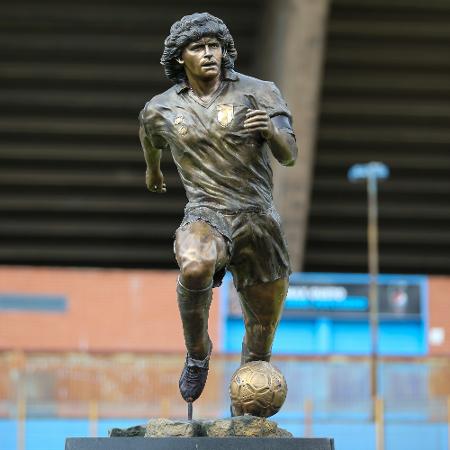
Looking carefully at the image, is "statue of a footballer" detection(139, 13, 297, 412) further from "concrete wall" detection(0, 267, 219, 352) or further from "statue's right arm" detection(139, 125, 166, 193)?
"concrete wall" detection(0, 267, 219, 352)

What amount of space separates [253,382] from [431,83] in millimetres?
25784

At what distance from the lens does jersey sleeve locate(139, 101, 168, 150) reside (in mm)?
7219

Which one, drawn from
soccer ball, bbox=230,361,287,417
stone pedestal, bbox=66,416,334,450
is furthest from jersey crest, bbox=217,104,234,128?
stone pedestal, bbox=66,416,334,450

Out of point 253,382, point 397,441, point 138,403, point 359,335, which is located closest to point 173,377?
point 138,403

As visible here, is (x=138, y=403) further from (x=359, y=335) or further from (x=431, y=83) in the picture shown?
(x=431, y=83)

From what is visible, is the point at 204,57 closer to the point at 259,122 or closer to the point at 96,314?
the point at 259,122

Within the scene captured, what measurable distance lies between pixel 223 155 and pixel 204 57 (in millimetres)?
536

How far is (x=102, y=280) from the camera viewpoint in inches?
1123

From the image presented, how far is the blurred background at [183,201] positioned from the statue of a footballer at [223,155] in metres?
13.6

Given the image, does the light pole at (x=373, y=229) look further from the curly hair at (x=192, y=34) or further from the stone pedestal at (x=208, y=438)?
the stone pedestal at (x=208, y=438)

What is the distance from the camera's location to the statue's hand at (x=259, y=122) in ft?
22.3

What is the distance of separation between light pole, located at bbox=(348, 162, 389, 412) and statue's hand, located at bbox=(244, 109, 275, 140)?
16364mm

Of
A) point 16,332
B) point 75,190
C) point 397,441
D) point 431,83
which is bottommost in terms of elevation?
point 397,441

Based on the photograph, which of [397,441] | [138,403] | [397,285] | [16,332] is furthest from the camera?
[397,285]
